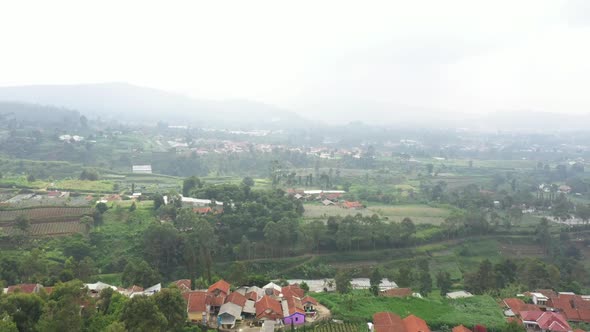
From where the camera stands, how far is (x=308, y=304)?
709 inches

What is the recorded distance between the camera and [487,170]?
65688 mm

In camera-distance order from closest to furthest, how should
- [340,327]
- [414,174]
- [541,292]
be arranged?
[340,327]
[541,292]
[414,174]

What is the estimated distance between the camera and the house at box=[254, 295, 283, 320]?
54.7 ft

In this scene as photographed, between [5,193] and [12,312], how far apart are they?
24.9m

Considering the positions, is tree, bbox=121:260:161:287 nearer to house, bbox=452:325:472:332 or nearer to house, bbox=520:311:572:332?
house, bbox=452:325:472:332

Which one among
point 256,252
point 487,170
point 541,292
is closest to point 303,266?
point 256,252

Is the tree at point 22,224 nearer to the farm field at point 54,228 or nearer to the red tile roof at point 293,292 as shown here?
Answer: the farm field at point 54,228

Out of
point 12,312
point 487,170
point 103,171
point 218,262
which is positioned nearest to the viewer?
point 12,312

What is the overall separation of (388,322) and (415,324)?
1.00 meters

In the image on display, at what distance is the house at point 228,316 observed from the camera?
53.5 feet

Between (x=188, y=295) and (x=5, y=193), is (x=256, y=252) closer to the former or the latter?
(x=188, y=295)

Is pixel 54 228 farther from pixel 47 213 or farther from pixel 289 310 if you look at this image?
pixel 289 310

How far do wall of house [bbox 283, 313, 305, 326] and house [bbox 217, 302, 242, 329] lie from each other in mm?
1885

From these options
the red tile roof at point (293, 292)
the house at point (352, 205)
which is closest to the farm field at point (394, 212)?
the house at point (352, 205)
